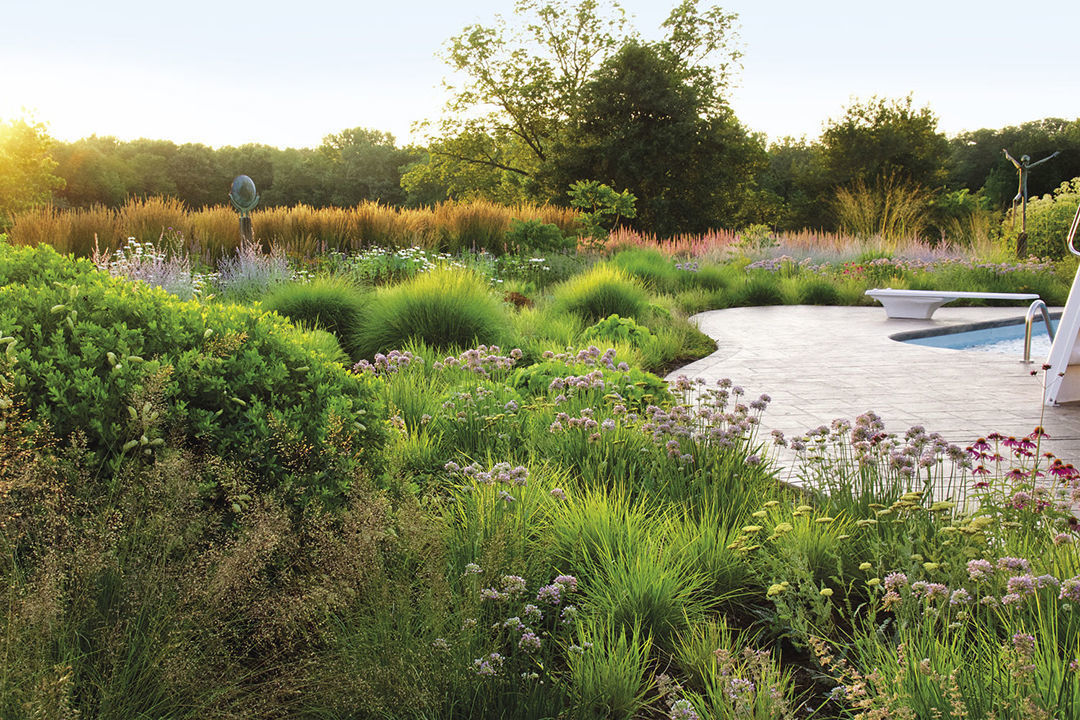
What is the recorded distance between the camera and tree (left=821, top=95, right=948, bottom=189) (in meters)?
29.4

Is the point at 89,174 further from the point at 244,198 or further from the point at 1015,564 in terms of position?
the point at 1015,564

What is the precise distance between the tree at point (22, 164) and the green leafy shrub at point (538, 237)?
93.2ft

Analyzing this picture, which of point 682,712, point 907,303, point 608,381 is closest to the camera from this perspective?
point 682,712

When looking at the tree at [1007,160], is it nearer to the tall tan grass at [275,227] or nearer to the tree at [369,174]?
the tall tan grass at [275,227]

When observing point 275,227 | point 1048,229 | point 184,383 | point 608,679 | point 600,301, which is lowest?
point 608,679

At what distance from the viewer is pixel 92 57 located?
600 inches

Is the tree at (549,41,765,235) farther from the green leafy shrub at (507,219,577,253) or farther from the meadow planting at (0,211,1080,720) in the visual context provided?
the meadow planting at (0,211,1080,720)

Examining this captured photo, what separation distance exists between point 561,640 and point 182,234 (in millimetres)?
9332

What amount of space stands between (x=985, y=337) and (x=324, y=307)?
7669 mm

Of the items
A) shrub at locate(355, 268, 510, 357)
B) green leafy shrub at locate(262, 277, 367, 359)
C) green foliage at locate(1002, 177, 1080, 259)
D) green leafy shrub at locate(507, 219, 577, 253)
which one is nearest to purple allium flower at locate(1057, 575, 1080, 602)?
shrub at locate(355, 268, 510, 357)

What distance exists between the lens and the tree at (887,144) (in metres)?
29.4

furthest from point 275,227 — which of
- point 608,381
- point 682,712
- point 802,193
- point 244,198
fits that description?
point 802,193

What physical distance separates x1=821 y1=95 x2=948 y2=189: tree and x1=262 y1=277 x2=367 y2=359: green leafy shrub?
26.9 meters

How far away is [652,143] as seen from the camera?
27047 millimetres
